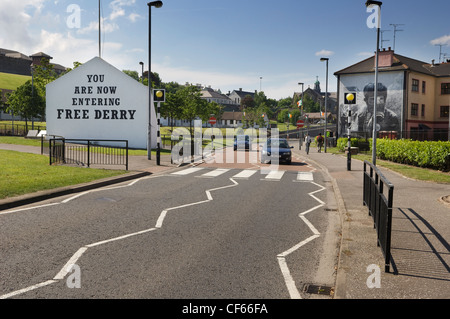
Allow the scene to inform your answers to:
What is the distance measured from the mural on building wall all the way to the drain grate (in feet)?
138

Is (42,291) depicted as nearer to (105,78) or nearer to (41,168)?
(41,168)

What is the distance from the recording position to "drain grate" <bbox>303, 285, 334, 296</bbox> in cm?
479

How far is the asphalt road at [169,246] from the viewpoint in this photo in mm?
4918

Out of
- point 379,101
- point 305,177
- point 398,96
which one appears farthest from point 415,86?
point 305,177

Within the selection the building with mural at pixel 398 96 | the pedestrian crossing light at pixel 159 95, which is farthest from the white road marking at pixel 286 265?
the building with mural at pixel 398 96

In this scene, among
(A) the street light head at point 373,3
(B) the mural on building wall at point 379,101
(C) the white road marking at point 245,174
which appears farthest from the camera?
(B) the mural on building wall at point 379,101

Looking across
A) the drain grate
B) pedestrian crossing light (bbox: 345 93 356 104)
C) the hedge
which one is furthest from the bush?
the drain grate

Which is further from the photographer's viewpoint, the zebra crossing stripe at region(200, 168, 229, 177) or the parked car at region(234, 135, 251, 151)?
the parked car at region(234, 135, 251, 151)

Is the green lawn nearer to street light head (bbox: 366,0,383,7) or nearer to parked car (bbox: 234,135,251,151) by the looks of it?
street light head (bbox: 366,0,383,7)

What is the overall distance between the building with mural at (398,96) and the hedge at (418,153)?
1901cm

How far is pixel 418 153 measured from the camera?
20141 mm

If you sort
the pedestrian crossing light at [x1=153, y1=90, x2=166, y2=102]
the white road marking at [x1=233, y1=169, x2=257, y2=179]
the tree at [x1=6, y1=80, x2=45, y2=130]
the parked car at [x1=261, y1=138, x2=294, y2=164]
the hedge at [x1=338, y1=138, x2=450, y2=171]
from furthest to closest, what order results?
the tree at [x1=6, y1=80, x2=45, y2=130], the parked car at [x1=261, y1=138, x2=294, y2=164], the pedestrian crossing light at [x1=153, y1=90, x2=166, y2=102], the hedge at [x1=338, y1=138, x2=450, y2=171], the white road marking at [x1=233, y1=169, x2=257, y2=179]

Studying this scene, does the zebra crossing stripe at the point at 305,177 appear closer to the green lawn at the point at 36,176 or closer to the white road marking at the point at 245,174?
the white road marking at the point at 245,174

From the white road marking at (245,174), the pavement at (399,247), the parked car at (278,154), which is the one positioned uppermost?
the parked car at (278,154)
